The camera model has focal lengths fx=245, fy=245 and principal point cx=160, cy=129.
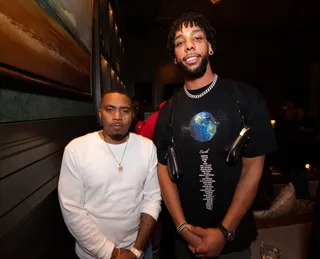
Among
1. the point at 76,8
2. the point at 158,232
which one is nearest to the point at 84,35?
the point at 76,8

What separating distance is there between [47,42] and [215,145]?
36.8 inches

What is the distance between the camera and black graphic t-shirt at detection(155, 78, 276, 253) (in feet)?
3.83

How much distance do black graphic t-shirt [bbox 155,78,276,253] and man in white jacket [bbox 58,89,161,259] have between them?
23 cm

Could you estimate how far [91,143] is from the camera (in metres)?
1.30

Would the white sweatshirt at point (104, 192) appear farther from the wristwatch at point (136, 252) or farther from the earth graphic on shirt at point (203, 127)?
the earth graphic on shirt at point (203, 127)

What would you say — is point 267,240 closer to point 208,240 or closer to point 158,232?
point 208,240

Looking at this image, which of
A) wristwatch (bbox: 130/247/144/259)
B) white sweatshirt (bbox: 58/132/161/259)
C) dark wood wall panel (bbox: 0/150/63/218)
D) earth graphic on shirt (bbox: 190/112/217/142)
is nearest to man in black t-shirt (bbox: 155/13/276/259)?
earth graphic on shirt (bbox: 190/112/217/142)

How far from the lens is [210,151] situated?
3.96 feet

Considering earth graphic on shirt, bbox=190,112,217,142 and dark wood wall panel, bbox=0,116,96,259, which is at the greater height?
earth graphic on shirt, bbox=190,112,217,142

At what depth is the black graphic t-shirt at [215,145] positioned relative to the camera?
1.17 m

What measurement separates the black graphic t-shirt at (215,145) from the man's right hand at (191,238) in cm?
7

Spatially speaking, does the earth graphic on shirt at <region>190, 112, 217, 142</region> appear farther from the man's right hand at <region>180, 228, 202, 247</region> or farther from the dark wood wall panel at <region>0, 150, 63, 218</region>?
the dark wood wall panel at <region>0, 150, 63, 218</region>

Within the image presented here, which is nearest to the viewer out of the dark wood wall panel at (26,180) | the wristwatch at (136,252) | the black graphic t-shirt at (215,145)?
the dark wood wall panel at (26,180)

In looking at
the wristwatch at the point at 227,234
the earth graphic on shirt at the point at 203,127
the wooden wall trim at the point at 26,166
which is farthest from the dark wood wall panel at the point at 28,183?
the wristwatch at the point at 227,234
